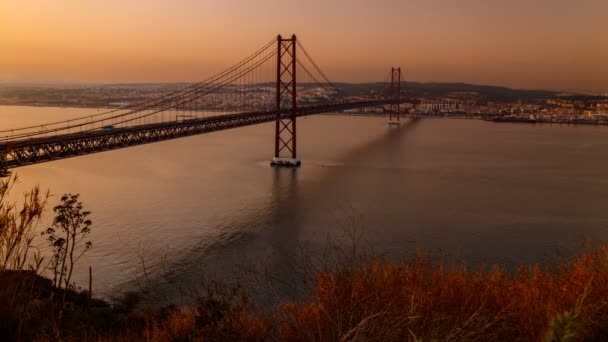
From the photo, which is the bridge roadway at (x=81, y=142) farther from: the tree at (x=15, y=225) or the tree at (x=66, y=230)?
the tree at (x=15, y=225)

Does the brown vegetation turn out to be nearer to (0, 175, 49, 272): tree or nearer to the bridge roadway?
(0, 175, 49, 272): tree

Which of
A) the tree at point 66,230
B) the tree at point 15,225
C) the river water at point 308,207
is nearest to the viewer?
the tree at point 15,225

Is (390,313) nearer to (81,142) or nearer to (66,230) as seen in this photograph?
(66,230)

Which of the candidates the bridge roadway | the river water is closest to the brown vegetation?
the river water

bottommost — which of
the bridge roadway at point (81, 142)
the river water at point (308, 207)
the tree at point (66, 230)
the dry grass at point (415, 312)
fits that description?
the river water at point (308, 207)

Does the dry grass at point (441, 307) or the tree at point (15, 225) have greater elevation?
the tree at point (15, 225)

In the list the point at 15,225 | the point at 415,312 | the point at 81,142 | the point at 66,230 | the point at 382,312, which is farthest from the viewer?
the point at 81,142

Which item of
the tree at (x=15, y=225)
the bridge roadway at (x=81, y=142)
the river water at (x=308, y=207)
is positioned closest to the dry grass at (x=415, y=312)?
the tree at (x=15, y=225)

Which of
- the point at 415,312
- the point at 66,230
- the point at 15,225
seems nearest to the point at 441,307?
the point at 415,312

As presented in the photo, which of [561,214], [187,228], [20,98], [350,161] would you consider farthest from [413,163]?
[20,98]

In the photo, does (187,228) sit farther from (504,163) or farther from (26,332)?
(504,163)
